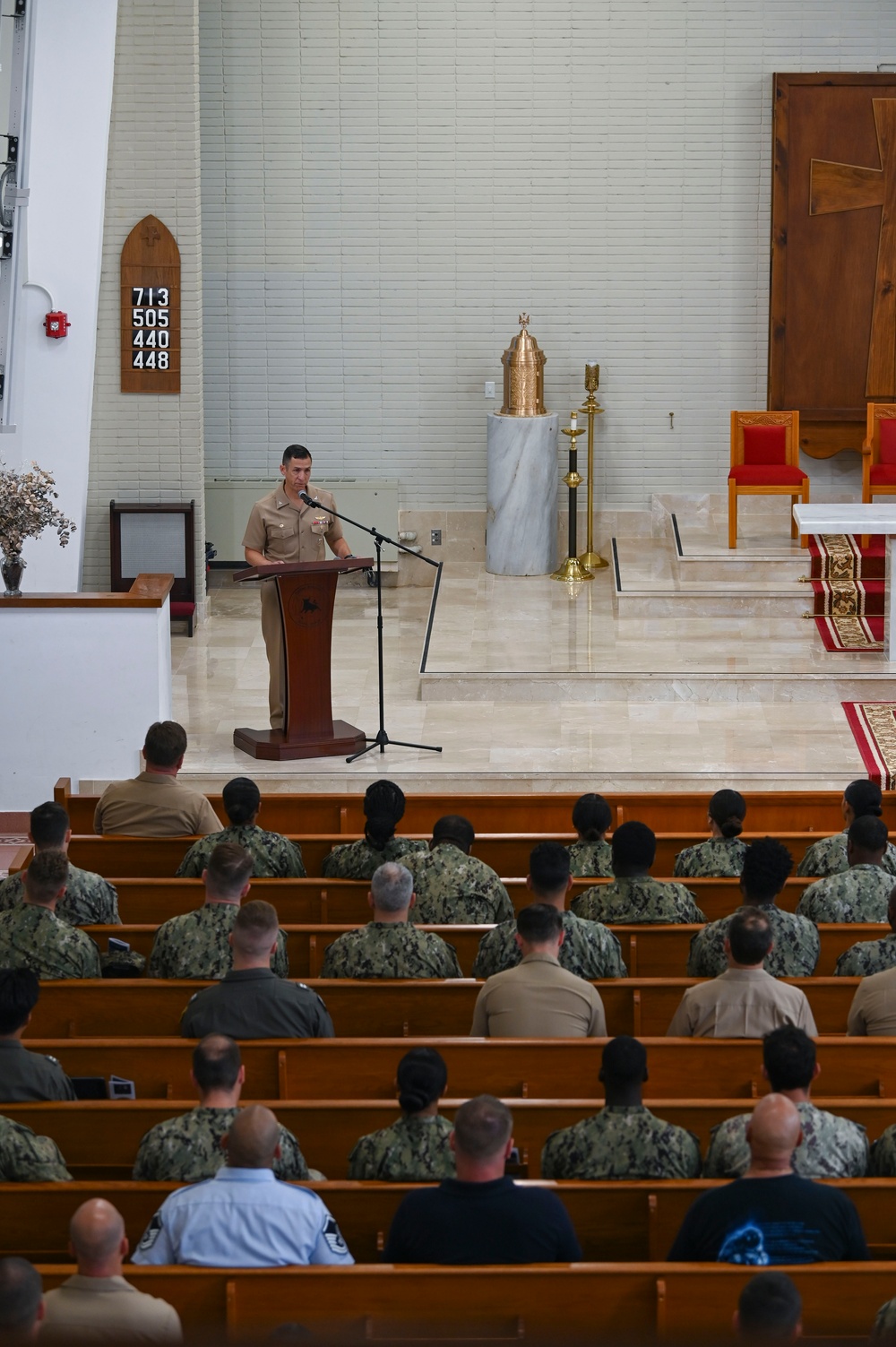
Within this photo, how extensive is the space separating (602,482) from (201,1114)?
868 centimetres

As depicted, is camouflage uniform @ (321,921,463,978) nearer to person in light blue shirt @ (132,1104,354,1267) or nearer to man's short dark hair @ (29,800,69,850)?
man's short dark hair @ (29,800,69,850)

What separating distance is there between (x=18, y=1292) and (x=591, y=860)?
319cm

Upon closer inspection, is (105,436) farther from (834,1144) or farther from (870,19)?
(834,1144)

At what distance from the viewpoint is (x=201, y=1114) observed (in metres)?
3.74

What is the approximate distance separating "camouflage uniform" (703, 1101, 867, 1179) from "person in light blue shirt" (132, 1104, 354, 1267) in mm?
870

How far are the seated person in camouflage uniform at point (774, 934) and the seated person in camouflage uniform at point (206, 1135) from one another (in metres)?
1.51

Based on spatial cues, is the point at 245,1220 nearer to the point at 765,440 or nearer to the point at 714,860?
the point at 714,860

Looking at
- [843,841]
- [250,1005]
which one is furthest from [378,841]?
[843,841]

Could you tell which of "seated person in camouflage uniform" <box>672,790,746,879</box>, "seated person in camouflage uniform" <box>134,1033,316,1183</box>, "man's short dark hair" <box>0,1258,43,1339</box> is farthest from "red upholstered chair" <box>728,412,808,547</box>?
"man's short dark hair" <box>0,1258,43,1339</box>

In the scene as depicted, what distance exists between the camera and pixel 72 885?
525cm

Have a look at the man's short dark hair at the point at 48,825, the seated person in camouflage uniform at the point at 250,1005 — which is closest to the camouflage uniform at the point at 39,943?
the man's short dark hair at the point at 48,825

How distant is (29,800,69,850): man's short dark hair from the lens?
5.25 metres

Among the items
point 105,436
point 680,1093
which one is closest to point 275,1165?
point 680,1093

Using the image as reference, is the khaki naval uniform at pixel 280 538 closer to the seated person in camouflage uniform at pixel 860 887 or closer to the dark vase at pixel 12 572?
the dark vase at pixel 12 572
